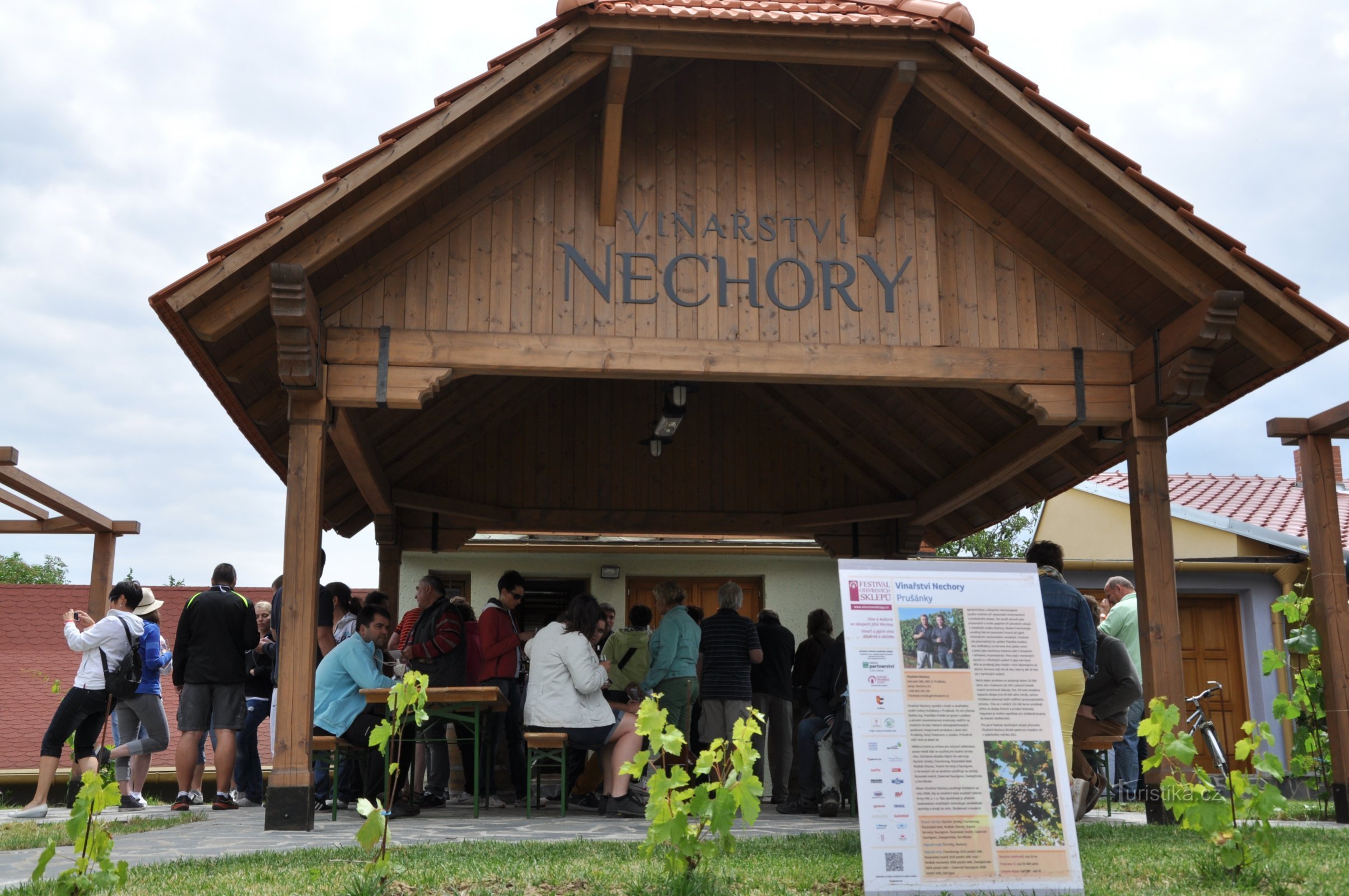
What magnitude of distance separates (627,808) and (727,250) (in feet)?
12.4

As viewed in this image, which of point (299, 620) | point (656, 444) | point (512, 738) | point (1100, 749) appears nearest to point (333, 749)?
point (299, 620)

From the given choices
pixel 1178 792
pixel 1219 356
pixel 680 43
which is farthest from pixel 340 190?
pixel 1219 356

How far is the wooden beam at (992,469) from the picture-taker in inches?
377

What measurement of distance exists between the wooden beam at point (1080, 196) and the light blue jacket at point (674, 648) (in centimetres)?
394

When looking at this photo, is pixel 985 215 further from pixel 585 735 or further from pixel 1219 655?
pixel 1219 655

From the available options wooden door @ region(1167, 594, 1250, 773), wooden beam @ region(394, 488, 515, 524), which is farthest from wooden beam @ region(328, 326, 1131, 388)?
wooden door @ region(1167, 594, 1250, 773)

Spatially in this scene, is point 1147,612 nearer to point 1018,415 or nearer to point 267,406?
point 1018,415

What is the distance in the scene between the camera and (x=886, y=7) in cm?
784

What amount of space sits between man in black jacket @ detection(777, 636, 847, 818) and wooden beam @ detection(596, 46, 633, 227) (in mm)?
3447

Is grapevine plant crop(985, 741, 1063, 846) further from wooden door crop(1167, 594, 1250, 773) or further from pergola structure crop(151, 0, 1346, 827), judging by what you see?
wooden door crop(1167, 594, 1250, 773)

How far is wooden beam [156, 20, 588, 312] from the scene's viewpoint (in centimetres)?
693

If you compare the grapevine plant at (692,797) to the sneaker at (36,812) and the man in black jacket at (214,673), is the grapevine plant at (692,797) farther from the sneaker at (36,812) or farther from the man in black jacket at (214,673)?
the sneaker at (36,812)

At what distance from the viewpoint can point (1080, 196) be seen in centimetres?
786

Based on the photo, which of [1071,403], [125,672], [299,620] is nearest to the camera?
[299,620]
